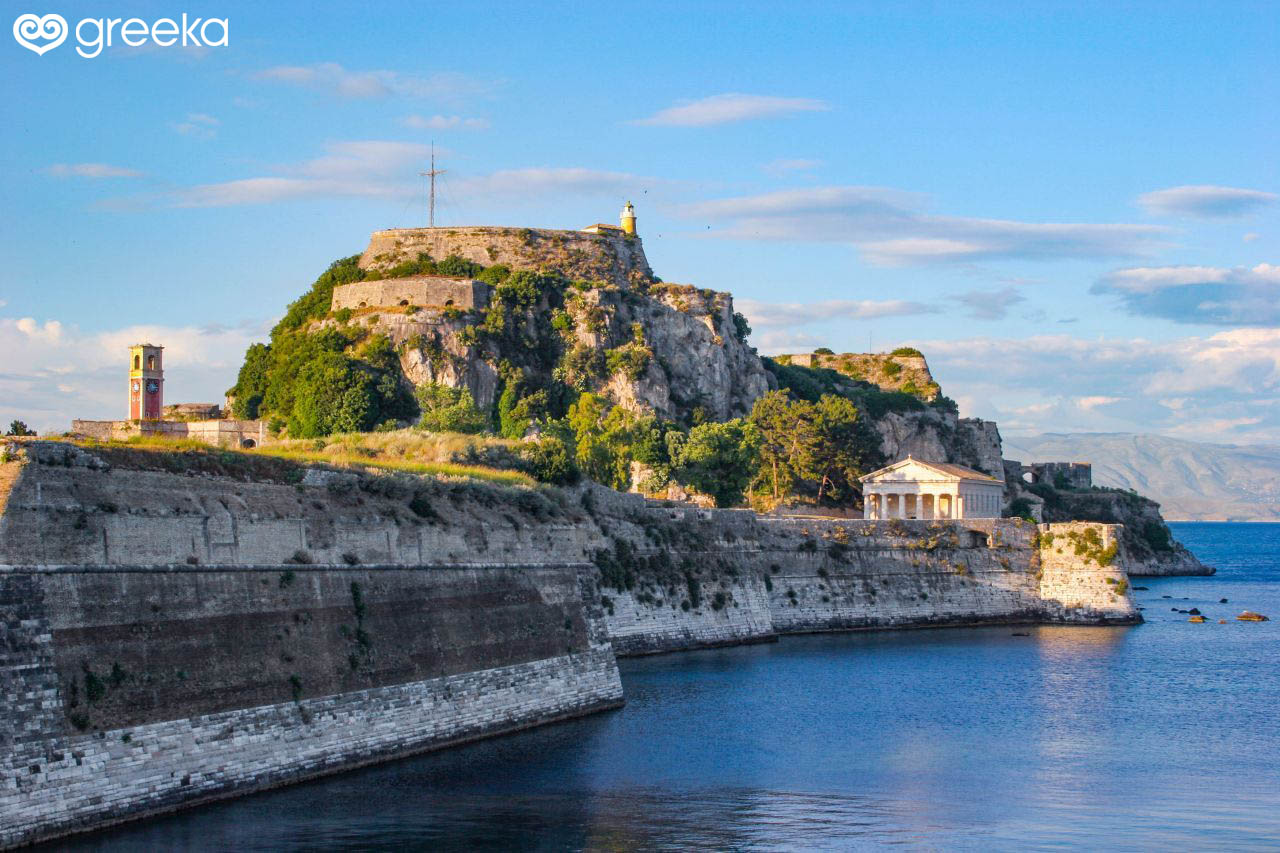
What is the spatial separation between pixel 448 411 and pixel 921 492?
1098 inches

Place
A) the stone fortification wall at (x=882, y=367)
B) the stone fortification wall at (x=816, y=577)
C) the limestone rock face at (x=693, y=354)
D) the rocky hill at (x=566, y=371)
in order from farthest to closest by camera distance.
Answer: the stone fortification wall at (x=882, y=367)
the limestone rock face at (x=693, y=354)
the rocky hill at (x=566, y=371)
the stone fortification wall at (x=816, y=577)

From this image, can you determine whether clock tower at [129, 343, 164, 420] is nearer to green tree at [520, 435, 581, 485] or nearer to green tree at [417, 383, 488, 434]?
green tree at [417, 383, 488, 434]

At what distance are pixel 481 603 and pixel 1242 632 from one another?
44.1 m

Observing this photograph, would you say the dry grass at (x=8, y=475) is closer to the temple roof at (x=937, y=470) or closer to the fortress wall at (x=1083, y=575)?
the fortress wall at (x=1083, y=575)

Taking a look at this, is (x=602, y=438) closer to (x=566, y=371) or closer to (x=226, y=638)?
(x=566, y=371)

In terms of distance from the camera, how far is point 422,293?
3543 inches

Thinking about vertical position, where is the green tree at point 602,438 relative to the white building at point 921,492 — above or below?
above

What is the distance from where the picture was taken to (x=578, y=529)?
1734 inches

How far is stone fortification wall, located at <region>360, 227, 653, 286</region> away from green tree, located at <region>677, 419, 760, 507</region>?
795 inches

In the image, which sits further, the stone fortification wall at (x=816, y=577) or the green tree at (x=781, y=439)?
the green tree at (x=781, y=439)

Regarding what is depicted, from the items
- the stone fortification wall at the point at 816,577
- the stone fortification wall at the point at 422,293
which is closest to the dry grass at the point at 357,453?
the stone fortification wall at the point at 816,577

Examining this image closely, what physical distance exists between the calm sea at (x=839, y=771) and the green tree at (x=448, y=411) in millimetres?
27025

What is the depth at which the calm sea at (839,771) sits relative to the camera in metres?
26.2

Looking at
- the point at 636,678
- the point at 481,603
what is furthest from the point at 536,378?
the point at 481,603
